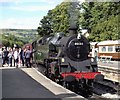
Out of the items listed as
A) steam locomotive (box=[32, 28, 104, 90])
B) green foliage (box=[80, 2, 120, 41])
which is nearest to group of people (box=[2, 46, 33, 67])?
steam locomotive (box=[32, 28, 104, 90])

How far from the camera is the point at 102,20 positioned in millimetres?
50344

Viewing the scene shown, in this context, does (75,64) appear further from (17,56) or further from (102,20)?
(102,20)

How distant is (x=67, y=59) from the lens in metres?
16.4

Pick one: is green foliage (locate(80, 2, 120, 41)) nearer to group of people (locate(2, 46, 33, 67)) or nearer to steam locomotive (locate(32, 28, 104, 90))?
group of people (locate(2, 46, 33, 67))

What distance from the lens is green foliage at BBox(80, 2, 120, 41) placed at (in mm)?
44875

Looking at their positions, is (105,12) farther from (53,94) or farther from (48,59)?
(53,94)

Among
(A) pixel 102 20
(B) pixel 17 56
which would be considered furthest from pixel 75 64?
(A) pixel 102 20

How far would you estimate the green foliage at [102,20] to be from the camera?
4488 cm

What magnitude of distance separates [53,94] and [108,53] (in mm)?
26029

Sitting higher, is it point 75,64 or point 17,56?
point 17,56

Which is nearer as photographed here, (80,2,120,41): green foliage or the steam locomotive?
the steam locomotive

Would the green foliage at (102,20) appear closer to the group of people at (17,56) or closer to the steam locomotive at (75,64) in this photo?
the group of people at (17,56)

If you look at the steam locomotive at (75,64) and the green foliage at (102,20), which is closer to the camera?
the steam locomotive at (75,64)

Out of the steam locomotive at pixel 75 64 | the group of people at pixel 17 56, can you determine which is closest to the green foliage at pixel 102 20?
the group of people at pixel 17 56
